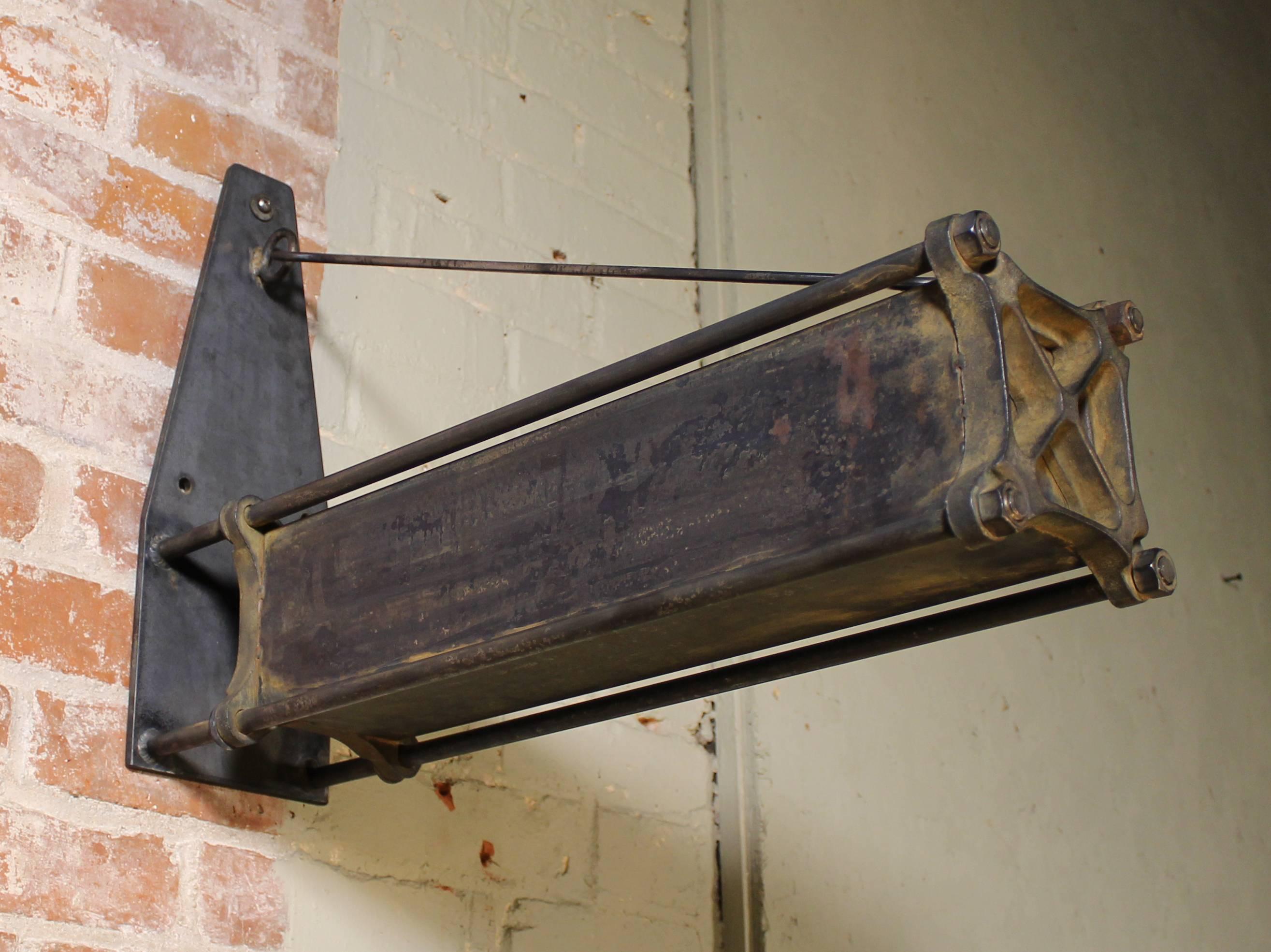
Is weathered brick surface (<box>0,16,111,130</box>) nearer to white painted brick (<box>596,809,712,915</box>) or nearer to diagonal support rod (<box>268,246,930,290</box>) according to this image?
diagonal support rod (<box>268,246,930,290</box>)

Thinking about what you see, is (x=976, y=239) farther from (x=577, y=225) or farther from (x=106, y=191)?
(x=577, y=225)

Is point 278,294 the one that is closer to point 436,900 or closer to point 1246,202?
point 436,900

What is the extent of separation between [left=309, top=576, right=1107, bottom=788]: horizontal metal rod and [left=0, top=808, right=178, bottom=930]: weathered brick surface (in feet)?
0.43

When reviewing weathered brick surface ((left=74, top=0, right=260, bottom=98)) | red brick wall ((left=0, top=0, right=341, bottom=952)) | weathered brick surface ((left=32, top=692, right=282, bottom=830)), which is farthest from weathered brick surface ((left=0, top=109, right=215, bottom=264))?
weathered brick surface ((left=32, top=692, right=282, bottom=830))

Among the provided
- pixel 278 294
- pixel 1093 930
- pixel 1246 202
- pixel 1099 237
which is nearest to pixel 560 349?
pixel 278 294

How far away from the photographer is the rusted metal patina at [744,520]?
2.08 feet

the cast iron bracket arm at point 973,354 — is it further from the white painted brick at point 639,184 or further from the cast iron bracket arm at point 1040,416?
the white painted brick at point 639,184

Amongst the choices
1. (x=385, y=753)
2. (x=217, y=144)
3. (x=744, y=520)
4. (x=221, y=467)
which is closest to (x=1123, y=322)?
(x=744, y=520)

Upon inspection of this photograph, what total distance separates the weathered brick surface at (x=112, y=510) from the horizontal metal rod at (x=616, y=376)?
7 centimetres

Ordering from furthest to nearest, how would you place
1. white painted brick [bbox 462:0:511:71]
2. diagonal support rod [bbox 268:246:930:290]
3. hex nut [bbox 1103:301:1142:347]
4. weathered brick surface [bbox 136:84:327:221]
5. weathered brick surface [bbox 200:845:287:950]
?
white painted brick [bbox 462:0:511:71] → weathered brick surface [bbox 136:84:327:221] → weathered brick surface [bbox 200:845:287:950] → diagonal support rod [bbox 268:246:930:290] → hex nut [bbox 1103:301:1142:347]

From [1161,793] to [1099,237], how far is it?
906 mm

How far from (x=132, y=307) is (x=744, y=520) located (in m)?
0.59

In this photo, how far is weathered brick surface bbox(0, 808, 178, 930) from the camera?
868 millimetres

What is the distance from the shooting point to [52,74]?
3.43 ft
